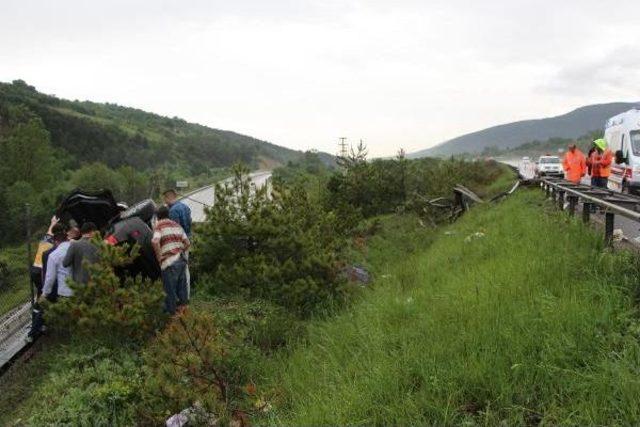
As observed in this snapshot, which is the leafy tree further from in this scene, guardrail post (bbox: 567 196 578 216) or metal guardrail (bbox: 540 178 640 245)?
guardrail post (bbox: 567 196 578 216)

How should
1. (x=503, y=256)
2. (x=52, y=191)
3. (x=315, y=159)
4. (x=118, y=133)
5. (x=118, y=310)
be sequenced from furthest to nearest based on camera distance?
(x=315, y=159), (x=118, y=133), (x=52, y=191), (x=503, y=256), (x=118, y=310)

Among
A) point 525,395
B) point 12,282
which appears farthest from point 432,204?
point 12,282

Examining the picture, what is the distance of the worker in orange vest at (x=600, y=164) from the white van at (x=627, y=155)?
0.69 m

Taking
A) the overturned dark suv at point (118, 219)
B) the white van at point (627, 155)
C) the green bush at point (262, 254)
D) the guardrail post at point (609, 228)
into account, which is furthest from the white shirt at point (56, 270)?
the white van at point (627, 155)

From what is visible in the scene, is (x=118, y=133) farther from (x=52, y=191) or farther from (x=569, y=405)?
(x=569, y=405)

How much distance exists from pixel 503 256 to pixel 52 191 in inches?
2474

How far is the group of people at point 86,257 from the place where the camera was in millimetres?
7273

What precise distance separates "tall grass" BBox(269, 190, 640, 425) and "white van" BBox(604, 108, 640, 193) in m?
9.82

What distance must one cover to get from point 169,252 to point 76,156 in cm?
10097

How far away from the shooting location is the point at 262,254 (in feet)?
30.6

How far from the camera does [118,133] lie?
11681 centimetres

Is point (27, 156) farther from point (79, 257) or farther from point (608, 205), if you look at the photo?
point (608, 205)

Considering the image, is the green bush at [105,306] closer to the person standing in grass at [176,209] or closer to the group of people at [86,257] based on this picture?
the group of people at [86,257]

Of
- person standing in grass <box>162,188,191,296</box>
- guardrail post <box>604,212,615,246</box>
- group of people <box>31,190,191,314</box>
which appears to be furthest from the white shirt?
guardrail post <box>604,212,615,246</box>
